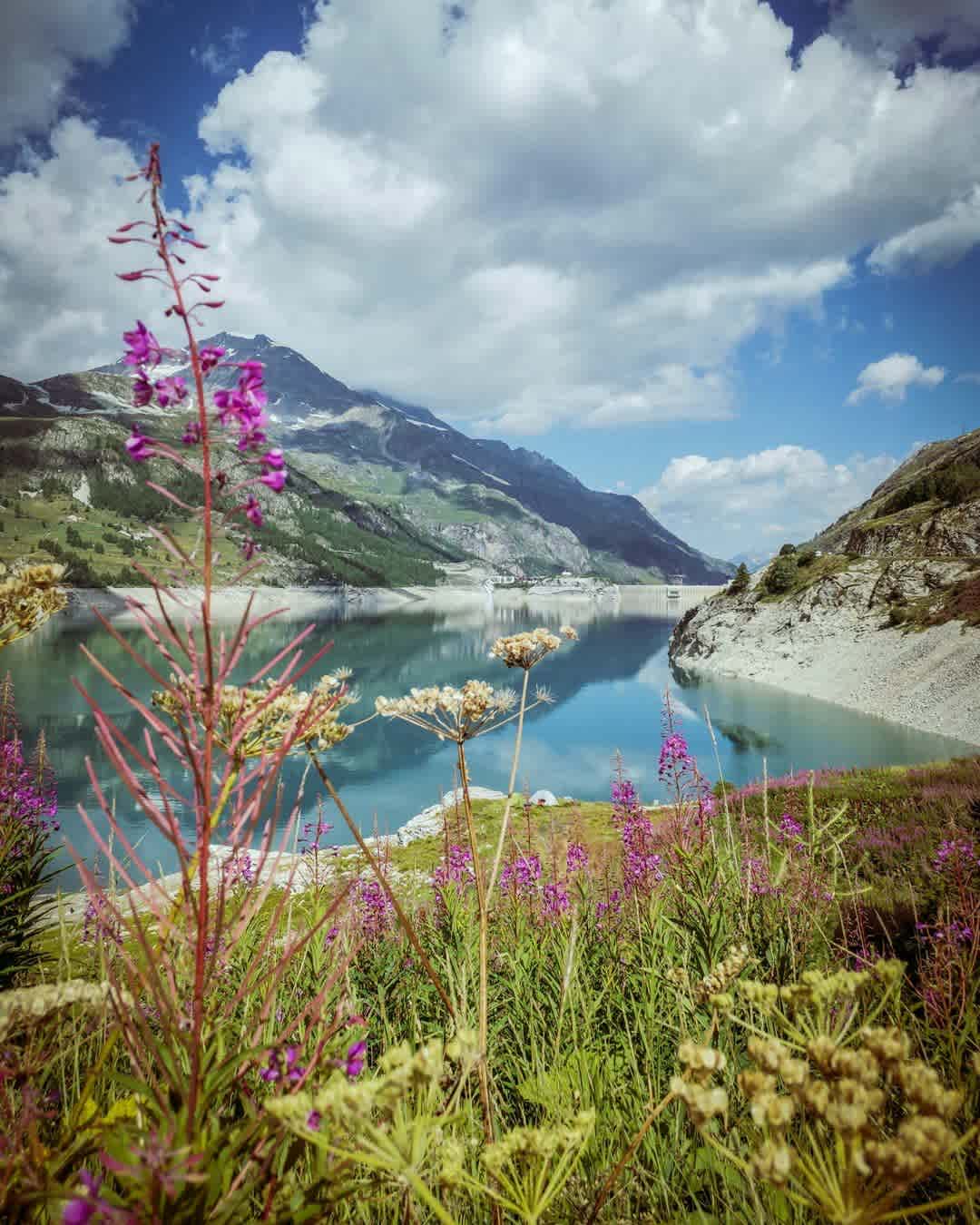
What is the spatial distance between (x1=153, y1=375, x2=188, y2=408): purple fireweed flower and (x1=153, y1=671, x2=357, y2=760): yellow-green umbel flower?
870 mm

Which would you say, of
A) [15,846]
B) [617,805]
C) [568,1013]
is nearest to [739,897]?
[568,1013]

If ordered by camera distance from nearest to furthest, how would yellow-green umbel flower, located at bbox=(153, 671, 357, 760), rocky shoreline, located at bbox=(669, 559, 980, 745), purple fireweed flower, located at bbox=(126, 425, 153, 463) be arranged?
purple fireweed flower, located at bbox=(126, 425, 153, 463) → yellow-green umbel flower, located at bbox=(153, 671, 357, 760) → rocky shoreline, located at bbox=(669, 559, 980, 745)

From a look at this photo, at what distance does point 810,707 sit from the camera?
51.2m

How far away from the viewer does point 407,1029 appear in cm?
354

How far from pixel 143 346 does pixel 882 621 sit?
6146cm

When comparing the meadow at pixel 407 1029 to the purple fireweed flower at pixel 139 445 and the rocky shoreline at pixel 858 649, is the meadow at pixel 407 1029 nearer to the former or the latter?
the purple fireweed flower at pixel 139 445

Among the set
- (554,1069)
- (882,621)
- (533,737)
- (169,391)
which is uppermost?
(169,391)

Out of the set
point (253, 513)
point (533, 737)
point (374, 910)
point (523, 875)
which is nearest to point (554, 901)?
point (523, 875)

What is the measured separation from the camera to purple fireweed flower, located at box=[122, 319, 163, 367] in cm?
164

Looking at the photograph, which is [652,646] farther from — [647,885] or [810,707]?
[647,885]

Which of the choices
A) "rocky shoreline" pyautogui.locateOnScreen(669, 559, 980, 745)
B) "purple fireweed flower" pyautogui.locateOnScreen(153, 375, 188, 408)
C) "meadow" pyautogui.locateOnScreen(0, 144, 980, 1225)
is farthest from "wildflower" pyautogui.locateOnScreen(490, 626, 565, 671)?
"rocky shoreline" pyautogui.locateOnScreen(669, 559, 980, 745)

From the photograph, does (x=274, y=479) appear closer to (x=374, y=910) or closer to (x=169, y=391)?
(x=169, y=391)

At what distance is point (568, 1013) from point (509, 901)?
1.61 metres

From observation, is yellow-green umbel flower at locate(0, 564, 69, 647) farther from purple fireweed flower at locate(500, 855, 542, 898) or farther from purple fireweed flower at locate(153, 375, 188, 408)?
purple fireweed flower at locate(500, 855, 542, 898)
